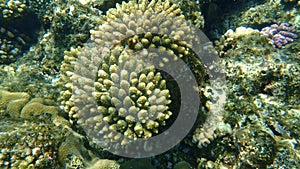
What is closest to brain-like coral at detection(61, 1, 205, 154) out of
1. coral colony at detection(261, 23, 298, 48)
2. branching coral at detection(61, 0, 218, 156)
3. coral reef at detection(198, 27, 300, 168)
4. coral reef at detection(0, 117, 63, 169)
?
branching coral at detection(61, 0, 218, 156)

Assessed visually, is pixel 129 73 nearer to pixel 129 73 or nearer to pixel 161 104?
pixel 129 73

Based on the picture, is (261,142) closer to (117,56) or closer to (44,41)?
(117,56)

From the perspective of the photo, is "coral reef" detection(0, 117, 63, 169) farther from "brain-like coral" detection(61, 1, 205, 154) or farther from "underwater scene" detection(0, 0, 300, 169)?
"brain-like coral" detection(61, 1, 205, 154)

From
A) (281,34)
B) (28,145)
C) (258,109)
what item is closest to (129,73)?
(28,145)

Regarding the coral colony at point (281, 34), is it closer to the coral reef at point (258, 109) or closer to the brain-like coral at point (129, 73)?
the coral reef at point (258, 109)

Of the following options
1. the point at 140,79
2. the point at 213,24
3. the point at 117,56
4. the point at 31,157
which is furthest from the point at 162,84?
the point at 213,24

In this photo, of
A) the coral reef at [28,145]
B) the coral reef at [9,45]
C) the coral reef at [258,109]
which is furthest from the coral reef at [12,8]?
the coral reef at [258,109]

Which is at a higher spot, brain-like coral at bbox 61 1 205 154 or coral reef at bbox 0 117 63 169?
brain-like coral at bbox 61 1 205 154
